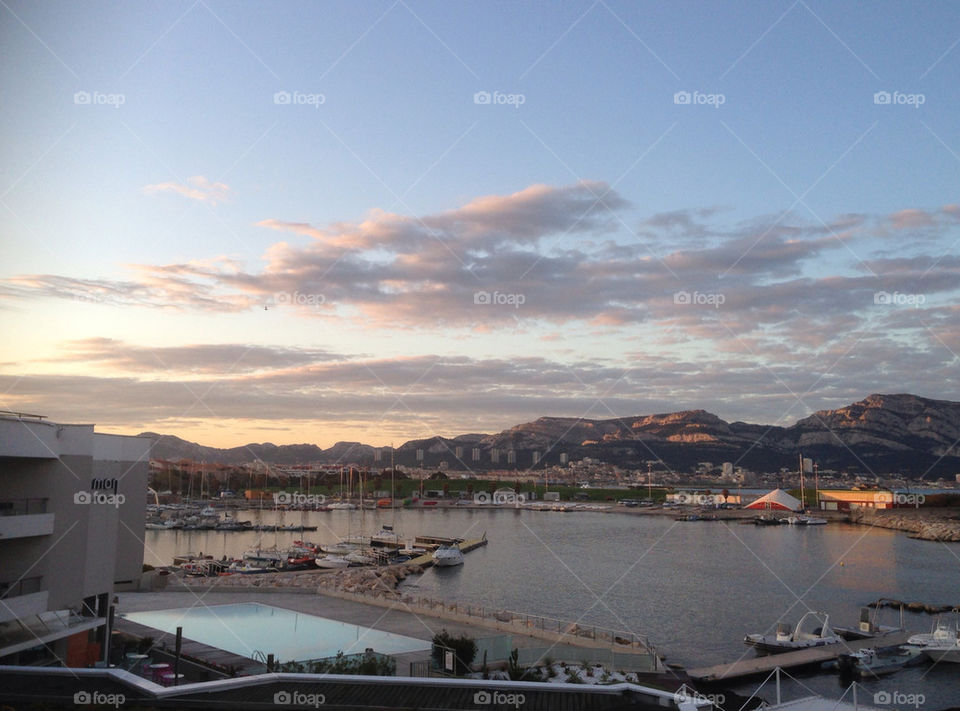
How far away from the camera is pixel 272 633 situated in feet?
33.4

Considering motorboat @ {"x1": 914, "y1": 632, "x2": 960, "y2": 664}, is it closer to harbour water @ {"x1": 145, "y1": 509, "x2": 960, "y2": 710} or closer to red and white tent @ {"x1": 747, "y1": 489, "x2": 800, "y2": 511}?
harbour water @ {"x1": 145, "y1": 509, "x2": 960, "y2": 710}

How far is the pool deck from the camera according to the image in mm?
9422

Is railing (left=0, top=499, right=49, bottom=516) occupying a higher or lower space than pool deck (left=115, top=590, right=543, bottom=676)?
higher

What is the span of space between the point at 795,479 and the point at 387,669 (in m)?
97.7

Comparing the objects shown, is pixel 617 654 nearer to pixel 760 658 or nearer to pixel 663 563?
pixel 760 658

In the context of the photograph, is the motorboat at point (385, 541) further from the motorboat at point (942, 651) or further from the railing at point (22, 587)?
the railing at point (22, 587)

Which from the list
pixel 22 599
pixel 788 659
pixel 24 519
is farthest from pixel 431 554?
pixel 24 519

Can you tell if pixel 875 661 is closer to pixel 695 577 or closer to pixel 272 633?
pixel 272 633

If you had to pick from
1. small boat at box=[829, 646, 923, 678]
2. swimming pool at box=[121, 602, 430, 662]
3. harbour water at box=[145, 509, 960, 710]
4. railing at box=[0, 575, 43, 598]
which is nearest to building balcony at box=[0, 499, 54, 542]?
railing at box=[0, 575, 43, 598]

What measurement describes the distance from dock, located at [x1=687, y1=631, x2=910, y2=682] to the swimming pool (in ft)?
18.5

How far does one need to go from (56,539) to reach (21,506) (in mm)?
622

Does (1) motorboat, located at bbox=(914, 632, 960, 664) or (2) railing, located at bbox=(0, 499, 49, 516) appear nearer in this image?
(2) railing, located at bbox=(0, 499, 49, 516)

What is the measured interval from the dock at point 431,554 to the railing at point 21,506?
75.6ft

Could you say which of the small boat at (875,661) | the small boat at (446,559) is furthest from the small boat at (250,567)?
the small boat at (875,661)
